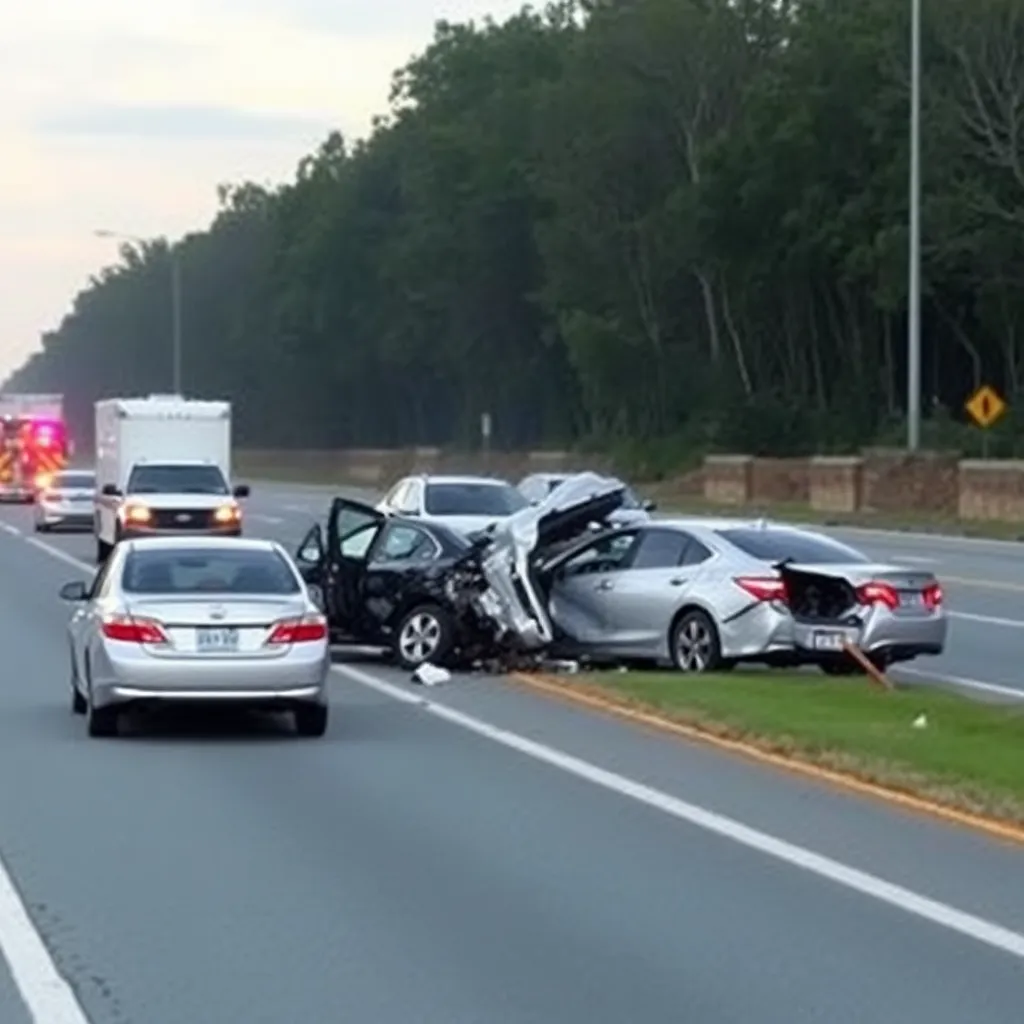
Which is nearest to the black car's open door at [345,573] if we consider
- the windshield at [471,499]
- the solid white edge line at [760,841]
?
the solid white edge line at [760,841]

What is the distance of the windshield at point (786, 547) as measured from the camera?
28047 millimetres

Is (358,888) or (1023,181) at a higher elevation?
(1023,181)

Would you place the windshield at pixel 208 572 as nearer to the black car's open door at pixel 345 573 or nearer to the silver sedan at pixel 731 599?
the silver sedan at pixel 731 599

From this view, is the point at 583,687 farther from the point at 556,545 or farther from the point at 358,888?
the point at 358,888

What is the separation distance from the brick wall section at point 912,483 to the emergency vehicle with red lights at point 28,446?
22243 mm

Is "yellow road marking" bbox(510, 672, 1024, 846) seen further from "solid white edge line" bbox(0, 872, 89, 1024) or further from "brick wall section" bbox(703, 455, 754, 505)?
"brick wall section" bbox(703, 455, 754, 505)

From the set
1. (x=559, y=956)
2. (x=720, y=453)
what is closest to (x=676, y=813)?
(x=559, y=956)

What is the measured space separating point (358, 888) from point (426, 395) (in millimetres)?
137989

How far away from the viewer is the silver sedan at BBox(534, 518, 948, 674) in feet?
89.2

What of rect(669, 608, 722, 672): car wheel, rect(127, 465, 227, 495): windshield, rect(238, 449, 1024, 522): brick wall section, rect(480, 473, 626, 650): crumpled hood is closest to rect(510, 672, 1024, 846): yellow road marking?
rect(480, 473, 626, 650): crumpled hood

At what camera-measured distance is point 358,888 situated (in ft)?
48.0

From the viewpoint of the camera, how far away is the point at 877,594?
27094mm

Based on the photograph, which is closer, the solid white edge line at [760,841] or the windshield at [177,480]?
the solid white edge line at [760,841]

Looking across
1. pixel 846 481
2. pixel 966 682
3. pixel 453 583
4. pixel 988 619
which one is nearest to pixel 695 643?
pixel 453 583
